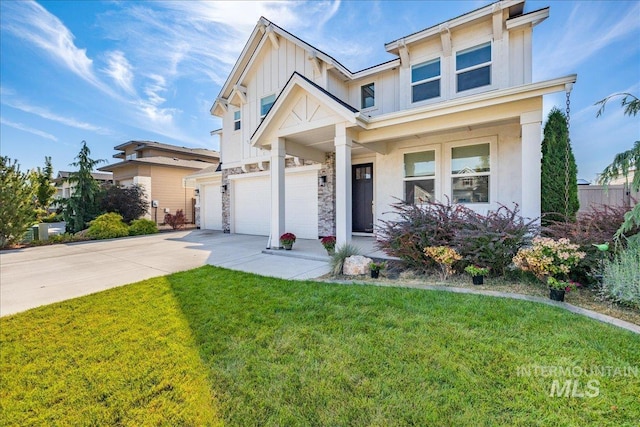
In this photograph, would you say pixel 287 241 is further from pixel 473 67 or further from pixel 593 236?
pixel 473 67

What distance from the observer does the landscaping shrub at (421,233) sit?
5105 millimetres

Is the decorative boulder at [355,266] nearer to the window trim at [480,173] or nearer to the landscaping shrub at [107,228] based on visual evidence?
the window trim at [480,173]

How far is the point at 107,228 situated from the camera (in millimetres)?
11672

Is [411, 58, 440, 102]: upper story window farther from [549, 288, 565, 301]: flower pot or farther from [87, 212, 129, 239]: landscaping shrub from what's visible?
[87, 212, 129, 239]: landscaping shrub

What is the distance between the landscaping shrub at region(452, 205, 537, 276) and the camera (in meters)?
4.54

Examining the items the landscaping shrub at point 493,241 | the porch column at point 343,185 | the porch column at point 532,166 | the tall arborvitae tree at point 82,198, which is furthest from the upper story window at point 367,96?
the tall arborvitae tree at point 82,198

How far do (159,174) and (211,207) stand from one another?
554 cm

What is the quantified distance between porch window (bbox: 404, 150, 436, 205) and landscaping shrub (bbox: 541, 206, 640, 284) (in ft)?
12.3

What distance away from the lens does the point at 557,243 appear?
13.0 ft

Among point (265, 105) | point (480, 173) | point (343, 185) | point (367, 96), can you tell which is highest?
point (265, 105)

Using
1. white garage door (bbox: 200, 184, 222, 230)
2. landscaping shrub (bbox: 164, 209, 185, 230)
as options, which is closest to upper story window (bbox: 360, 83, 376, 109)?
white garage door (bbox: 200, 184, 222, 230)

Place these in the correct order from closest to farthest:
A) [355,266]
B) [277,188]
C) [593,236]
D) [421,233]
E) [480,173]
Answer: [593,236]
[421,233]
[355,266]
[480,173]
[277,188]

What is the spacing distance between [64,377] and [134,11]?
9996mm
